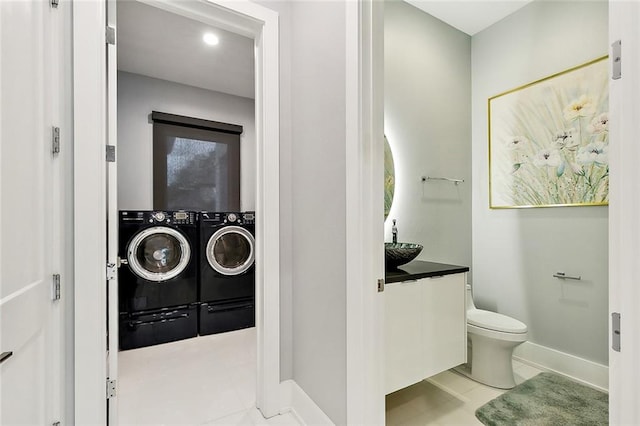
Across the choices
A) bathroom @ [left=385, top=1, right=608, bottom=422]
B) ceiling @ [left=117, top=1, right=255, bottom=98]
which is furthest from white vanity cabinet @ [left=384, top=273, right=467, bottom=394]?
ceiling @ [left=117, top=1, right=255, bottom=98]

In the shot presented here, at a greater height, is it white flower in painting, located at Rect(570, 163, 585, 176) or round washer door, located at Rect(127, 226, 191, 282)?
white flower in painting, located at Rect(570, 163, 585, 176)

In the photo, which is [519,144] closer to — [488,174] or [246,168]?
[488,174]

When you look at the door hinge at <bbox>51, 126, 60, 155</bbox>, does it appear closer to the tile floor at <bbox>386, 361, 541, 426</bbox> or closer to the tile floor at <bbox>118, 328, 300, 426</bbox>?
the tile floor at <bbox>118, 328, 300, 426</bbox>

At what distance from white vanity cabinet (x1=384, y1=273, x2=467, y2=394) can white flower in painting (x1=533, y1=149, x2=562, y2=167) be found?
126cm

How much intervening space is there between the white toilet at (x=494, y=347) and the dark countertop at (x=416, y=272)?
54cm

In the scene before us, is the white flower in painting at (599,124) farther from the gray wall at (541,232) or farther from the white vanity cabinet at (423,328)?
the white vanity cabinet at (423,328)

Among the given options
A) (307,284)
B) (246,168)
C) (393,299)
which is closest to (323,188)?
(307,284)

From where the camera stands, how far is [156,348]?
109 inches

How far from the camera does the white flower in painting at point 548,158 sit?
7.59 ft

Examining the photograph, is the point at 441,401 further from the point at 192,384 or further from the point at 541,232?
the point at 192,384

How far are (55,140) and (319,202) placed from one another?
117 cm

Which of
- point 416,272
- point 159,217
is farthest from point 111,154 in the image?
point 416,272

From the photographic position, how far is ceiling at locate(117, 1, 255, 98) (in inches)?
97.6

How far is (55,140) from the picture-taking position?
1.23m
